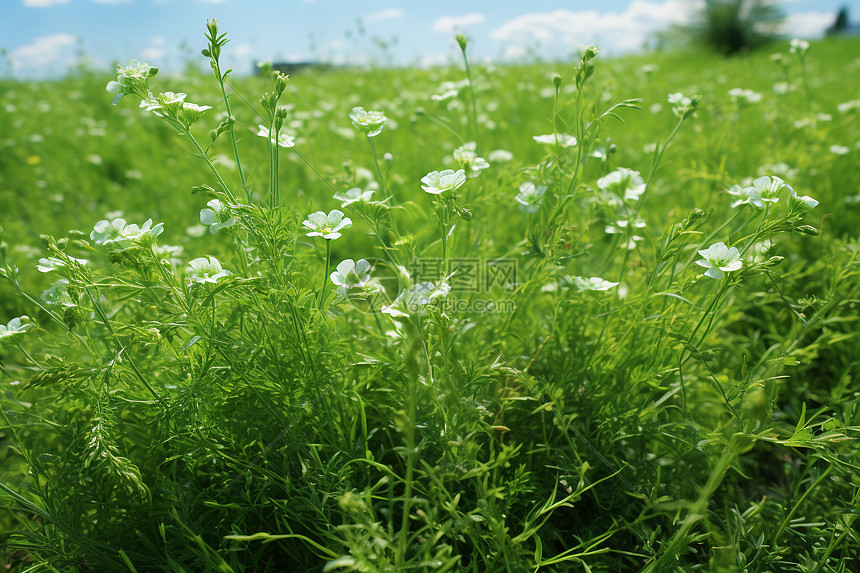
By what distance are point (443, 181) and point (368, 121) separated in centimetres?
31

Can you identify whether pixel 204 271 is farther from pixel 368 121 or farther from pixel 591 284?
pixel 591 284

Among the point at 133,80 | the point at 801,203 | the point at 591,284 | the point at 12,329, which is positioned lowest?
the point at 591,284

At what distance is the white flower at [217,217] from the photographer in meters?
1.13

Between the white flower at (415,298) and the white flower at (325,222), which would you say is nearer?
the white flower at (415,298)

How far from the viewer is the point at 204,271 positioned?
115 cm

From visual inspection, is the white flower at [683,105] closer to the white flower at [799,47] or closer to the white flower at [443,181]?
the white flower at [443,181]

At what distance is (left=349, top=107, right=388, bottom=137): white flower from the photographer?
1294mm

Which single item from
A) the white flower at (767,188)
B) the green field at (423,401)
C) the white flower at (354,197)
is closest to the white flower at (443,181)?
the green field at (423,401)

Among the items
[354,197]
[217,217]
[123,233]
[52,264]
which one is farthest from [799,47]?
[52,264]

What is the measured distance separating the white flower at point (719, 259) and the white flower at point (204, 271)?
1.06 m

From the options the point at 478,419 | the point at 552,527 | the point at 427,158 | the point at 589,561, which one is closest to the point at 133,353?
the point at 478,419

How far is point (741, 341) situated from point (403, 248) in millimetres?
1293

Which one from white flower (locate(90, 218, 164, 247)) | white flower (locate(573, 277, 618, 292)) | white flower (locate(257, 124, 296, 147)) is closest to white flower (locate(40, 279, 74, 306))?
white flower (locate(90, 218, 164, 247))

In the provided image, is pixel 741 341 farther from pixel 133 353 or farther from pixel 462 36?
pixel 133 353
